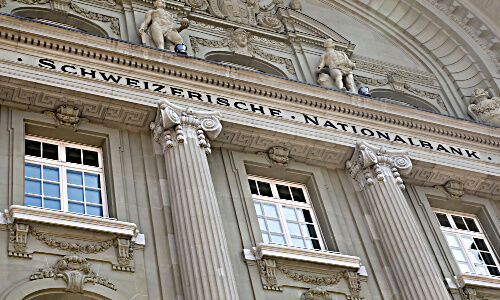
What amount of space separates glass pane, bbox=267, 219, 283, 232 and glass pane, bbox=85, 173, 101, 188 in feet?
12.8

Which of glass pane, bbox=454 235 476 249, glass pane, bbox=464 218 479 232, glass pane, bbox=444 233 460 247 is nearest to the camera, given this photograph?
glass pane, bbox=444 233 460 247

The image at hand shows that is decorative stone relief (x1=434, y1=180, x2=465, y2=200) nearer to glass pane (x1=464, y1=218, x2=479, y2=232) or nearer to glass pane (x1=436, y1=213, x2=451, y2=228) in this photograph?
glass pane (x1=436, y1=213, x2=451, y2=228)

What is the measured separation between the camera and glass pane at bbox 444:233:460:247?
68.6 feet

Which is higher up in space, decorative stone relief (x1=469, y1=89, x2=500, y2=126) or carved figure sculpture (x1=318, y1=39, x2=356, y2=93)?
carved figure sculpture (x1=318, y1=39, x2=356, y2=93)

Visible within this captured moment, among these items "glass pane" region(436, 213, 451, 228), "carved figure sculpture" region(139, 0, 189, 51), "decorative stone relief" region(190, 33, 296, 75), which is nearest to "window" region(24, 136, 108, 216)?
"carved figure sculpture" region(139, 0, 189, 51)

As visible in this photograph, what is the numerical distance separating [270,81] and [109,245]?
7.03m

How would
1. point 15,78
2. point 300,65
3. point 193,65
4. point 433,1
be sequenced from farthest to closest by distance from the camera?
point 433,1, point 300,65, point 193,65, point 15,78

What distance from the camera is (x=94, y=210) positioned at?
56.7 feet

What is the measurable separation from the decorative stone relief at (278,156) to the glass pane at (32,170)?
5.67 meters

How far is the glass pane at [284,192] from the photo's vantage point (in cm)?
2017

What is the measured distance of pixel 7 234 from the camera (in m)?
15.6

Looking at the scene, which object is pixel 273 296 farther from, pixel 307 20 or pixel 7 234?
pixel 307 20

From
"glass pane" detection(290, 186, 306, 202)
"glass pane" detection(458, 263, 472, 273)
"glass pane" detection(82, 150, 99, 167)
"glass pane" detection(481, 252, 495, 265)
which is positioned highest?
"glass pane" detection(82, 150, 99, 167)

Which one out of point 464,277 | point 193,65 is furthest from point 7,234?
point 464,277
